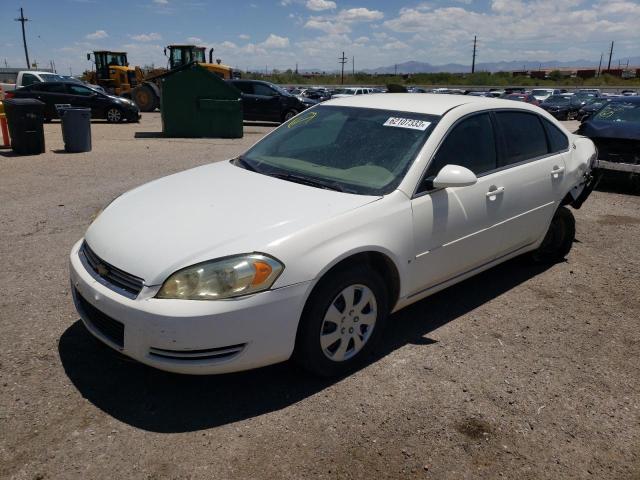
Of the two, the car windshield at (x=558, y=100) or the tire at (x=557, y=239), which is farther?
the car windshield at (x=558, y=100)

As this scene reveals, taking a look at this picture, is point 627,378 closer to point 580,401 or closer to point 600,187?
point 580,401

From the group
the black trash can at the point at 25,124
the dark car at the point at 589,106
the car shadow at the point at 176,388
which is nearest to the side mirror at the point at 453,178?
the car shadow at the point at 176,388

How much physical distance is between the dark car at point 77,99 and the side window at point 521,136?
665 inches

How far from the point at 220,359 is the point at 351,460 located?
2.62 feet

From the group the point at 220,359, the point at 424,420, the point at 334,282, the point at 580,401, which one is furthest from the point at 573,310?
the point at 220,359

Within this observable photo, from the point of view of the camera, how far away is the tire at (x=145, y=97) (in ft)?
79.0

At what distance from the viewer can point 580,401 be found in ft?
9.87

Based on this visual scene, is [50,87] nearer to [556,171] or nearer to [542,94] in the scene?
[556,171]

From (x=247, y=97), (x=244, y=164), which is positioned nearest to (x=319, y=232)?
(x=244, y=164)

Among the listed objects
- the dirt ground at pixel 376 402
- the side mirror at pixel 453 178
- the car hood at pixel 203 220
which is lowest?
the dirt ground at pixel 376 402

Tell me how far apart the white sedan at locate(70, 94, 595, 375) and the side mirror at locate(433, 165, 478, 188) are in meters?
0.01

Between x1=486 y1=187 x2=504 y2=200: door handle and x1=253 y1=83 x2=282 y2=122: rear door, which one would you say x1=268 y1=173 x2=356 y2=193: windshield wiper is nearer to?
x1=486 y1=187 x2=504 y2=200: door handle

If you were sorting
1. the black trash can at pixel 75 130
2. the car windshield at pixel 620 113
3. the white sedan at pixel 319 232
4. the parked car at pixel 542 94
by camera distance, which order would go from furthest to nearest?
the parked car at pixel 542 94 → the black trash can at pixel 75 130 → the car windshield at pixel 620 113 → the white sedan at pixel 319 232

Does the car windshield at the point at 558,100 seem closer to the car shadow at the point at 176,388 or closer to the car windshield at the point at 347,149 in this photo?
the car windshield at the point at 347,149
